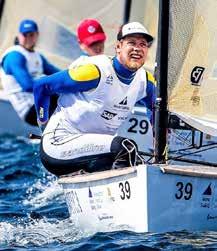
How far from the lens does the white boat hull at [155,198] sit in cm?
604

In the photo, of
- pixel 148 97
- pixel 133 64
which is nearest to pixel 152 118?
pixel 148 97

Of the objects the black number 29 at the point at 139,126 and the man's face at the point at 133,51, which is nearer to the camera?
the man's face at the point at 133,51

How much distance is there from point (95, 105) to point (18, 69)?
16.2ft

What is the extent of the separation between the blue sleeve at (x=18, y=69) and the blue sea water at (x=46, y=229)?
5.63 feet

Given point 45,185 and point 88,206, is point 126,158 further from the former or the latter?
point 45,185

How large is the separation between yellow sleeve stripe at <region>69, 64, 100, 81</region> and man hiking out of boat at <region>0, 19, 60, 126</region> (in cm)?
486

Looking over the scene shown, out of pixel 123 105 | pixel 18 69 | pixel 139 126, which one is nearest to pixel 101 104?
pixel 123 105

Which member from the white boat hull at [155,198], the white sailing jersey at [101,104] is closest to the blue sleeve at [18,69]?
the white sailing jersey at [101,104]

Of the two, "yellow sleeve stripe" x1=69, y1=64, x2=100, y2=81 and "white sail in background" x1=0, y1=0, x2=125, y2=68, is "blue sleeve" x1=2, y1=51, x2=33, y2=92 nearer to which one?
"white sail in background" x1=0, y1=0, x2=125, y2=68

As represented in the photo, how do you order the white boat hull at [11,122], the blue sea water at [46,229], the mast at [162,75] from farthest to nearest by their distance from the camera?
the white boat hull at [11,122]
the mast at [162,75]
the blue sea water at [46,229]

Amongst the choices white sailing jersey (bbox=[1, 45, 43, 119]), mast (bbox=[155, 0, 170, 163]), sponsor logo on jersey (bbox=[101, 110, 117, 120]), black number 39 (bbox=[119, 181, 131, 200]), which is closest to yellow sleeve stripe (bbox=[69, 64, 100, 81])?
sponsor logo on jersey (bbox=[101, 110, 117, 120])

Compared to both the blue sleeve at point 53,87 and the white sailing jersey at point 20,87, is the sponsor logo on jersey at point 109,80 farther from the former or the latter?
the white sailing jersey at point 20,87

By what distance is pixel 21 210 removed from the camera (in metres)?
7.67

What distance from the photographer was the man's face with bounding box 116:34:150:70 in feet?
22.0
